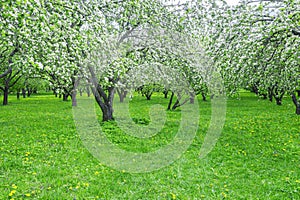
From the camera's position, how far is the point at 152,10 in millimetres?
12297

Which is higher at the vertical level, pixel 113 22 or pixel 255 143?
pixel 113 22

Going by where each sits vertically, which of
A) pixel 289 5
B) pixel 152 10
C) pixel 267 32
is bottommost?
pixel 267 32

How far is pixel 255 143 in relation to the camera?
10.4 meters

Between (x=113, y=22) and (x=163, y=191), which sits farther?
(x=113, y=22)

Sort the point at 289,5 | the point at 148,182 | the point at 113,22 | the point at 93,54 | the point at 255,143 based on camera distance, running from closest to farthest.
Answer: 1. the point at 148,182
2. the point at 289,5
3. the point at 93,54
4. the point at 255,143
5. the point at 113,22

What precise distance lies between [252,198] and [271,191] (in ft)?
2.17

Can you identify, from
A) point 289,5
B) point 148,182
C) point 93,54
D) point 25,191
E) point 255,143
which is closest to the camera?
point 25,191

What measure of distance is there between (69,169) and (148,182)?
2.21m

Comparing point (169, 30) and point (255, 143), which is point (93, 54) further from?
point (255, 143)

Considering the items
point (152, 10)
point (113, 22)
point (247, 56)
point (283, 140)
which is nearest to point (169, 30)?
point (152, 10)

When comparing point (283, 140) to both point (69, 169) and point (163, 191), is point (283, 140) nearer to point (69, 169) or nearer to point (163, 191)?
point (163, 191)

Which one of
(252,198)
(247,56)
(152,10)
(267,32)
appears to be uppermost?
(152,10)

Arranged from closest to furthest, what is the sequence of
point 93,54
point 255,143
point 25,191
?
1. point 25,191
2. point 93,54
3. point 255,143

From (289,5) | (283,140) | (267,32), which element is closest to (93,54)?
(267,32)
